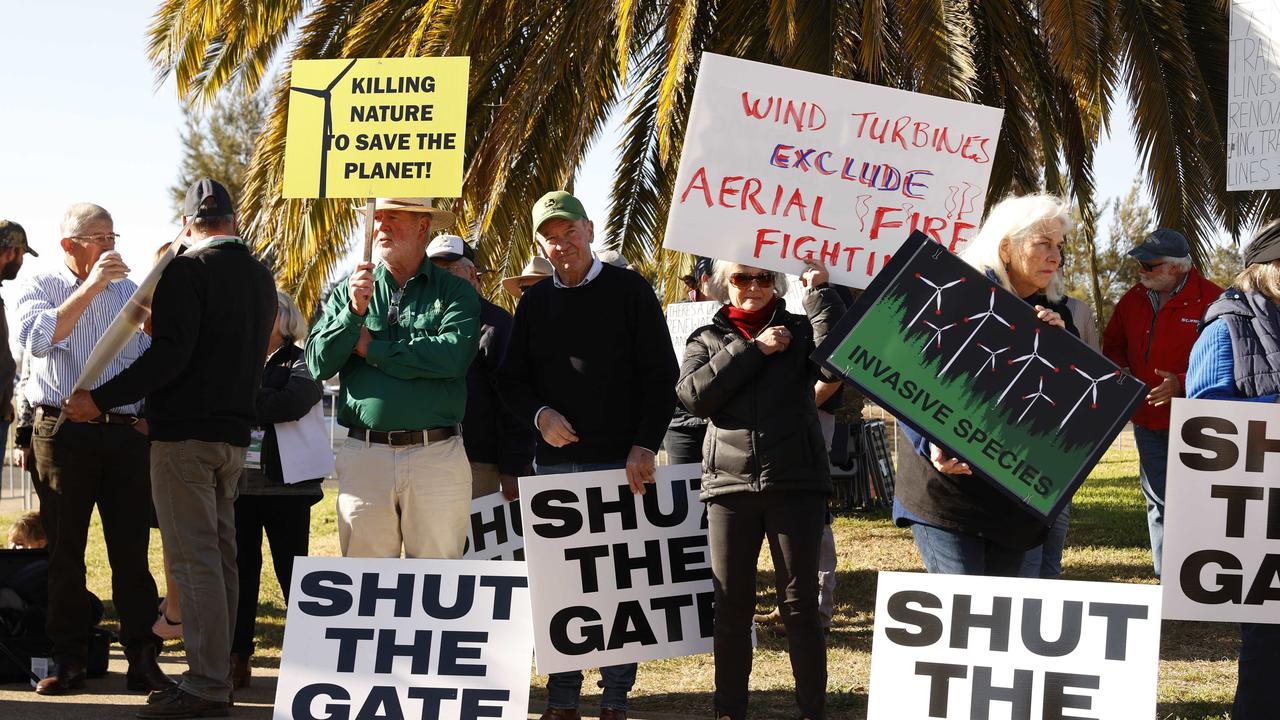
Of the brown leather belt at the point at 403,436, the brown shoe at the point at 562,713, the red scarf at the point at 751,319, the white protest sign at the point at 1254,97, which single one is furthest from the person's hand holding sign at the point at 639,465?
the white protest sign at the point at 1254,97

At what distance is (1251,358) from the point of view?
4.44 m

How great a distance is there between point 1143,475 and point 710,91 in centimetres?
421

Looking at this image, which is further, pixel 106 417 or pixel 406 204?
pixel 106 417

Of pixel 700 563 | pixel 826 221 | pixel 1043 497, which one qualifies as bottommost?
pixel 700 563

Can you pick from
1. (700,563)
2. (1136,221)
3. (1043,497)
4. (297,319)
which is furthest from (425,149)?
(1136,221)

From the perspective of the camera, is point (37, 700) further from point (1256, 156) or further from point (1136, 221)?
point (1136, 221)

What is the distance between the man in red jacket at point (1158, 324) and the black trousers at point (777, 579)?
3.35 metres

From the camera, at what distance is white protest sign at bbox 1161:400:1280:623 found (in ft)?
13.9

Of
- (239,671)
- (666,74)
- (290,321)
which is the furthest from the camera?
(666,74)

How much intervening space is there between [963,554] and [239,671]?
3.33 metres

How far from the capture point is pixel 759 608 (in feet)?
25.4

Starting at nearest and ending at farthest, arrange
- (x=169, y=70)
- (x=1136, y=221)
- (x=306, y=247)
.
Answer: (x=306, y=247) → (x=169, y=70) → (x=1136, y=221)

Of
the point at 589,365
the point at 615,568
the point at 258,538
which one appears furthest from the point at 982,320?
the point at 258,538

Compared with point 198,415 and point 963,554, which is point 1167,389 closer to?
point 963,554
